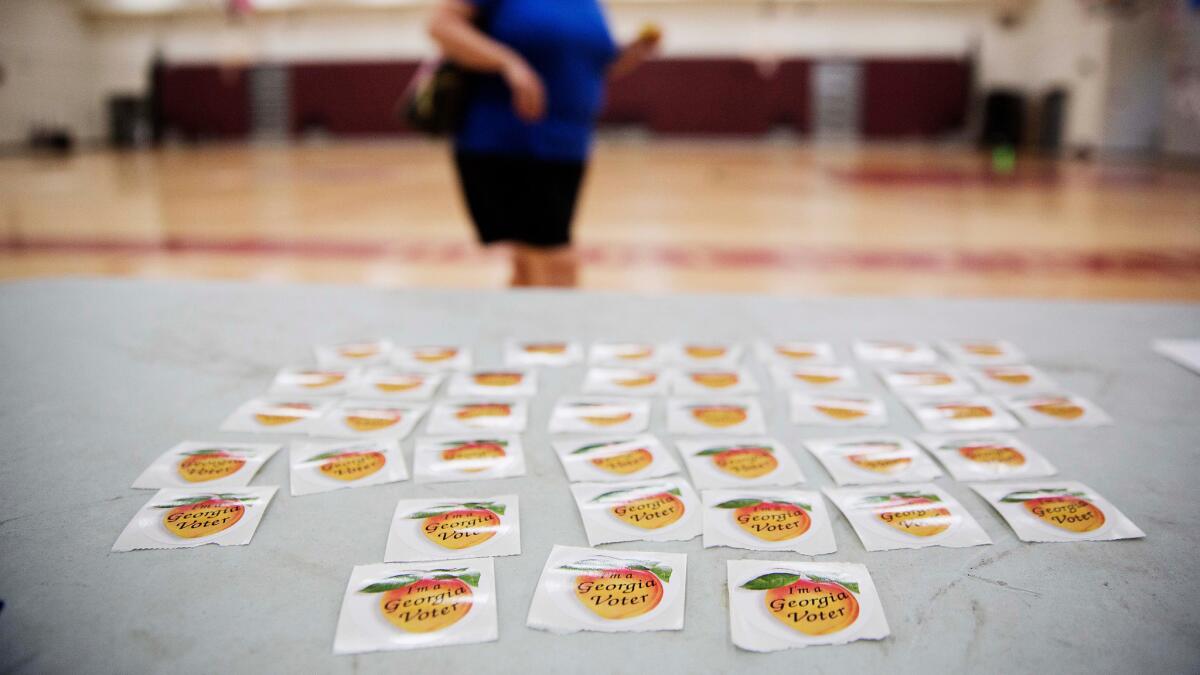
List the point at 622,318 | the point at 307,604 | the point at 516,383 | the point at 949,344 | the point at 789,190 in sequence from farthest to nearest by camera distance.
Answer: the point at 789,190 → the point at 622,318 → the point at 949,344 → the point at 516,383 → the point at 307,604

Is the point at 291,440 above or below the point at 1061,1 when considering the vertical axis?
below

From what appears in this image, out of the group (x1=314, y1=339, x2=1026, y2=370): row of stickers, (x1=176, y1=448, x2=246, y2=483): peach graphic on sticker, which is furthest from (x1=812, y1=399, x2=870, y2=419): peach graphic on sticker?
(x1=176, y1=448, x2=246, y2=483): peach graphic on sticker

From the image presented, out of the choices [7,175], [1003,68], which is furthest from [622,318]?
[1003,68]

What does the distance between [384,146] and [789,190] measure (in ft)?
28.8

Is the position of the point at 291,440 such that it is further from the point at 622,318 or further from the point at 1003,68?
the point at 1003,68

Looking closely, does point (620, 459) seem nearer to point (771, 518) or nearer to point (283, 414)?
point (771, 518)

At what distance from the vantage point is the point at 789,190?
20.1 ft

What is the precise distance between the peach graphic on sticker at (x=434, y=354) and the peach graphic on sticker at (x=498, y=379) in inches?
2.3

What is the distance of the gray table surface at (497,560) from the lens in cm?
35

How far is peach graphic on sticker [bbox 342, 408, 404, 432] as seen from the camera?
59 centimetres

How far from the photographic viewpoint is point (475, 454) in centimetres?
54

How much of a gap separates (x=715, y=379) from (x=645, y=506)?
0.24 meters

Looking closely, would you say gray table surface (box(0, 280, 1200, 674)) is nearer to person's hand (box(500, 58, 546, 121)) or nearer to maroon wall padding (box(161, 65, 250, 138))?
person's hand (box(500, 58, 546, 121))

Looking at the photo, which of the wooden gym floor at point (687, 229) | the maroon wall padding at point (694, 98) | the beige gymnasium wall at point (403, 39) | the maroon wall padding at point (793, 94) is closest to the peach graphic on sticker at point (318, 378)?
the wooden gym floor at point (687, 229)
